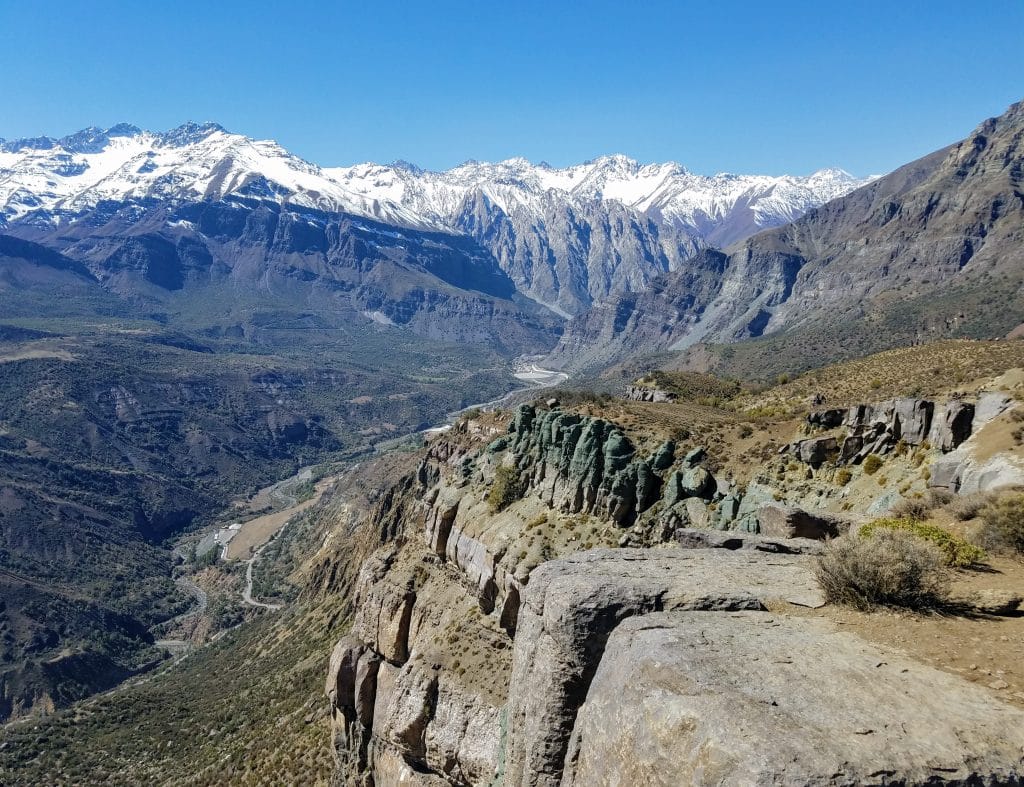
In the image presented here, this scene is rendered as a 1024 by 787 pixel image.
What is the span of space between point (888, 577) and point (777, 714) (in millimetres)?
5025

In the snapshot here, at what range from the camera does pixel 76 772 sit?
63.6 meters

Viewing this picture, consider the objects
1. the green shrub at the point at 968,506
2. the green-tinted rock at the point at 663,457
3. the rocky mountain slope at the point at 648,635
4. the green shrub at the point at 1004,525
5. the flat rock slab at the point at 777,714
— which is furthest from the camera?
the green-tinted rock at the point at 663,457

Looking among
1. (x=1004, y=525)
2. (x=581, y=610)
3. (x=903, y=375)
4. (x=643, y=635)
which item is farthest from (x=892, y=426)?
(x=903, y=375)

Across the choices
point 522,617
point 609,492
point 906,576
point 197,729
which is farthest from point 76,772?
point 906,576

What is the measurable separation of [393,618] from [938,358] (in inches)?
1682

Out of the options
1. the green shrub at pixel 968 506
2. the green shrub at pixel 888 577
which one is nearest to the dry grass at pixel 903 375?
the green shrub at pixel 968 506

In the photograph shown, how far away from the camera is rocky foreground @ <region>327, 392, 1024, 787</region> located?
9.35 m

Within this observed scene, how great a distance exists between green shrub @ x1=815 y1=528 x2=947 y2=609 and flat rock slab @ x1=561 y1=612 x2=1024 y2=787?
1.12 metres

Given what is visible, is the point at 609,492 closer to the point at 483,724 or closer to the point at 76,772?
the point at 483,724

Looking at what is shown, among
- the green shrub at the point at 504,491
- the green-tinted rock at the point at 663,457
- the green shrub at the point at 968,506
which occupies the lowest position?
the green shrub at the point at 504,491

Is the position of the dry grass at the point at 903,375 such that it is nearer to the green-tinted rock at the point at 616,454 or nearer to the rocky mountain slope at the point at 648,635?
the rocky mountain slope at the point at 648,635

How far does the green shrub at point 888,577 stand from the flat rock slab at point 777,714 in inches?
44.0

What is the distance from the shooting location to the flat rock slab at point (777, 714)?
8898mm

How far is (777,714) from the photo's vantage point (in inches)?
387
